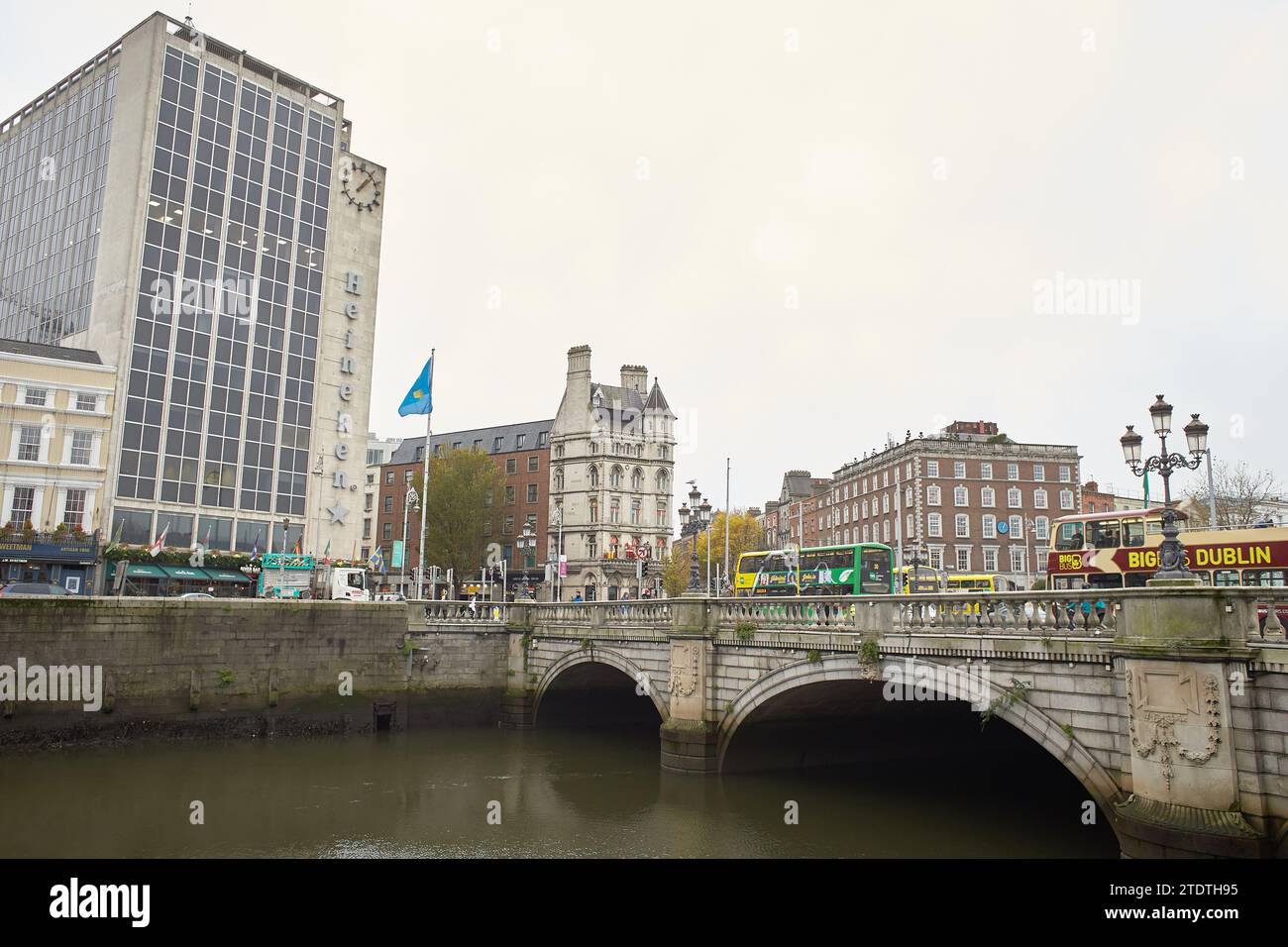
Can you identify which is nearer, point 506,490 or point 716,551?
point 716,551

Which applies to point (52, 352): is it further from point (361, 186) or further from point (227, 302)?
point (361, 186)

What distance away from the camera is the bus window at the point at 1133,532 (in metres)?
30.1

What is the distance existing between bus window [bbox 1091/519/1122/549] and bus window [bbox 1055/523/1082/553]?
68cm

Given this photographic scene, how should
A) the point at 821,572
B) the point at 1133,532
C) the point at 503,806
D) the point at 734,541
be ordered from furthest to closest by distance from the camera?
the point at 734,541
the point at 821,572
the point at 1133,532
the point at 503,806

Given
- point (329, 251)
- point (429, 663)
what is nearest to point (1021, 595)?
point (429, 663)

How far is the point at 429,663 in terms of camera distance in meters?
37.9

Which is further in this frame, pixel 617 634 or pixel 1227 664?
pixel 617 634

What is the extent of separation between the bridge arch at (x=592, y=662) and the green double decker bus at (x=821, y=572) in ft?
27.7

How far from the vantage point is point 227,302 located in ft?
178

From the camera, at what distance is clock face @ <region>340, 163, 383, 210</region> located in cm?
6016

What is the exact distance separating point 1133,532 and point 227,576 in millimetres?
47287

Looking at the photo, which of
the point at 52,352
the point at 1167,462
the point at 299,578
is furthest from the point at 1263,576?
the point at 52,352
